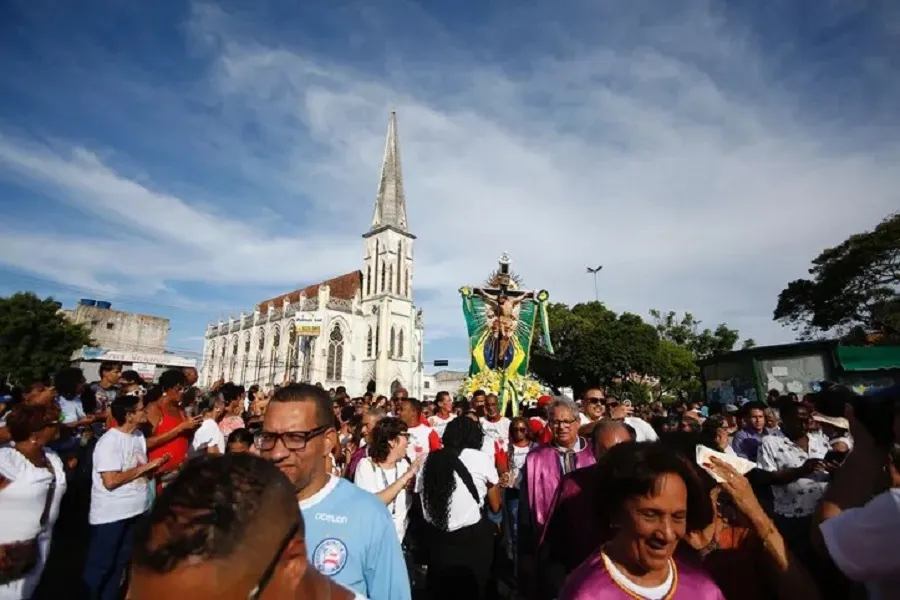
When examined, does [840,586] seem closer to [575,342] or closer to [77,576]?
[77,576]

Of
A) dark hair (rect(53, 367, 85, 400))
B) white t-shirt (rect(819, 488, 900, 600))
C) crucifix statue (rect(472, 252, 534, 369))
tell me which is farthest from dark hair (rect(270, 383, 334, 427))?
crucifix statue (rect(472, 252, 534, 369))

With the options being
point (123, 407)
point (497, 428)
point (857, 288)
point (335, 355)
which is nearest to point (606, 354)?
point (857, 288)

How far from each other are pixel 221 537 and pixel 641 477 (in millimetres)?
1464

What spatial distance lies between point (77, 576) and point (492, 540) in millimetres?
4675

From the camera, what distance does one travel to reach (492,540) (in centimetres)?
354

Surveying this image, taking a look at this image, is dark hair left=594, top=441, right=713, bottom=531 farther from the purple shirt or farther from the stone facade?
the stone facade

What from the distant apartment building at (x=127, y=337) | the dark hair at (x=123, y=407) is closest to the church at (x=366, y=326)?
the distant apartment building at (x=127, y=337)

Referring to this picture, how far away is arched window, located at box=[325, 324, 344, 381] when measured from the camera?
4250 cm

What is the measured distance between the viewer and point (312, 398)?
197 cm

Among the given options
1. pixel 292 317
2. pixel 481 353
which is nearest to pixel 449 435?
pixel 481 353

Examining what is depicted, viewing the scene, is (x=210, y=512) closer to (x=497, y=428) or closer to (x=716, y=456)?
(x=716, y=456)

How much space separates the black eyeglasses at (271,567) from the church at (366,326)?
38688mm

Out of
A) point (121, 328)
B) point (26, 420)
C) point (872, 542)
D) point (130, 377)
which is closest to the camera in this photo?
point (872, 542)

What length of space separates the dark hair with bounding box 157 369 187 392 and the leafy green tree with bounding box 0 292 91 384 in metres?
28.2
